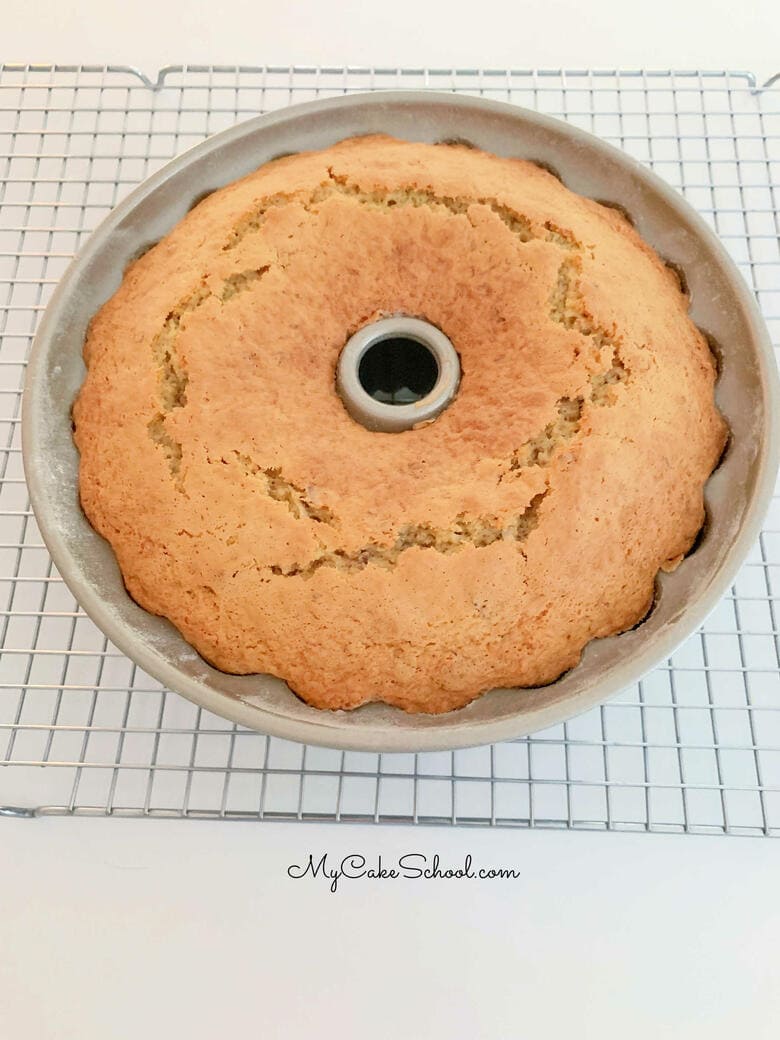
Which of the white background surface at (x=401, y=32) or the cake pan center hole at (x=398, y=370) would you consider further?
the white background surface at (x=401, y=32)

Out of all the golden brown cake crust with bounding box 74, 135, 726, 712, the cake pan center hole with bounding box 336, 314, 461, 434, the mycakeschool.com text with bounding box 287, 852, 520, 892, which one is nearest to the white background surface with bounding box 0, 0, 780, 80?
the golden brown cake crust with bounding box 74, 135, 726, 712

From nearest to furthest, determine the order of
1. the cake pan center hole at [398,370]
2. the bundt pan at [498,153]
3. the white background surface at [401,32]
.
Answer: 1. the bundt pan at [498,153]
2. the cake pan center hole at [398,370]
3. the white background surface at [401,32]

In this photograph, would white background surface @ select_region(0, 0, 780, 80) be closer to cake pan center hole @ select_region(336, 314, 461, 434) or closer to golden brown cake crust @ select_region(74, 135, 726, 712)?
golden brown cake crust @ select_region(74, 135, 726, 712)

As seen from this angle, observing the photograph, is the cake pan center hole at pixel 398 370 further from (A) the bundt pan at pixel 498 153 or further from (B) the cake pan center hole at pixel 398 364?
(A) the bundt pan at pixel 498 153

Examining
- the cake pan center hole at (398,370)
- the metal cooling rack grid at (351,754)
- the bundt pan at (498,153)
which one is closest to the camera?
the bundt pan at (498,153)

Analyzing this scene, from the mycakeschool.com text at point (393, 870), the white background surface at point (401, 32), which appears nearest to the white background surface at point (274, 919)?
the mycakeschool.com text at point (393, 870)

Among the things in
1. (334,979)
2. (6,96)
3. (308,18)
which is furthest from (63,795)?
(308,18)

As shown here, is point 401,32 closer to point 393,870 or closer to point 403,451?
point 403,451

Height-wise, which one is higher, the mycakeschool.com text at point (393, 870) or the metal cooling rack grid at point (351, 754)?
the metal cooling rack grid at point (351, 754)
